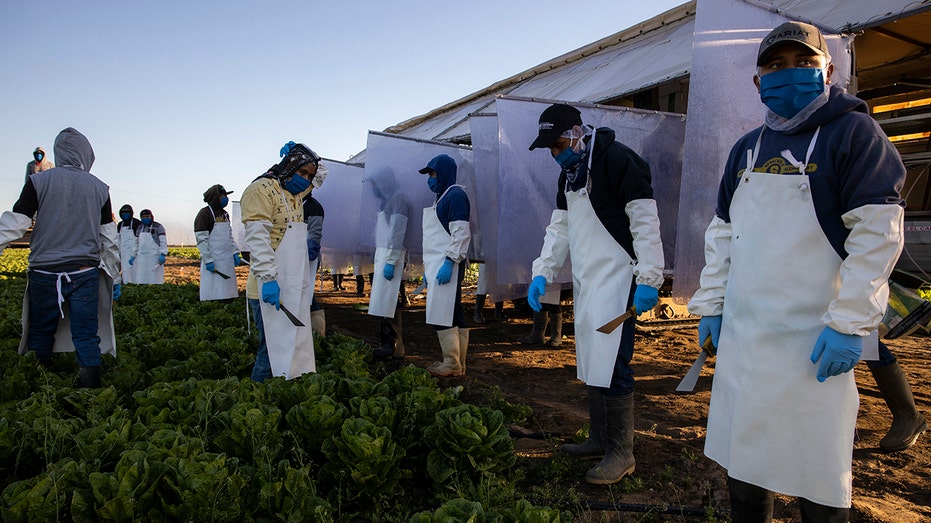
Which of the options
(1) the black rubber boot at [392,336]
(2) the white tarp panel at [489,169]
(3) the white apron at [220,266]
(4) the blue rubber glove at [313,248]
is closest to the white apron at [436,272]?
(2) the white tarp panel at [489,169]

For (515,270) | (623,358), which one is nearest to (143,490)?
(623,358)

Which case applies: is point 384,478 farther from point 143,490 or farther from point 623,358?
point 623,358

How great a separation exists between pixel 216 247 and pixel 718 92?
6.53 metres

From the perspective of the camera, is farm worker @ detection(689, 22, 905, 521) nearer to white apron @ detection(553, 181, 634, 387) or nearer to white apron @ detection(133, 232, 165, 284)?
white apron @ detection(553, 181, 634, 387)

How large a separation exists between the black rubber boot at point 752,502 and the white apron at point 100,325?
4.03m

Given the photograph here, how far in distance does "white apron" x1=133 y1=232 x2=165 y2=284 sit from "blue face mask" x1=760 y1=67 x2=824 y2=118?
1143cm

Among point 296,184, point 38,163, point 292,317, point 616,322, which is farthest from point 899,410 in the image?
point 38,163

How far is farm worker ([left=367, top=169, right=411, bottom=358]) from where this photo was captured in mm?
5875

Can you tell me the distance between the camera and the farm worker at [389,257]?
231 inches

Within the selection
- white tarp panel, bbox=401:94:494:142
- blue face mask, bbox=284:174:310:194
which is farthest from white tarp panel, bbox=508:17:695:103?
blue face mask, bbox=284:174:310:194

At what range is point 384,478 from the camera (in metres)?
2.48

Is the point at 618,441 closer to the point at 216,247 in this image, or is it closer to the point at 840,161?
the point at 840,161

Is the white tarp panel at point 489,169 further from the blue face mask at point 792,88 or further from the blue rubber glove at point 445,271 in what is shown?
the blue face mask at point 792,88

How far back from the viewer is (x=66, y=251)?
3.63m
